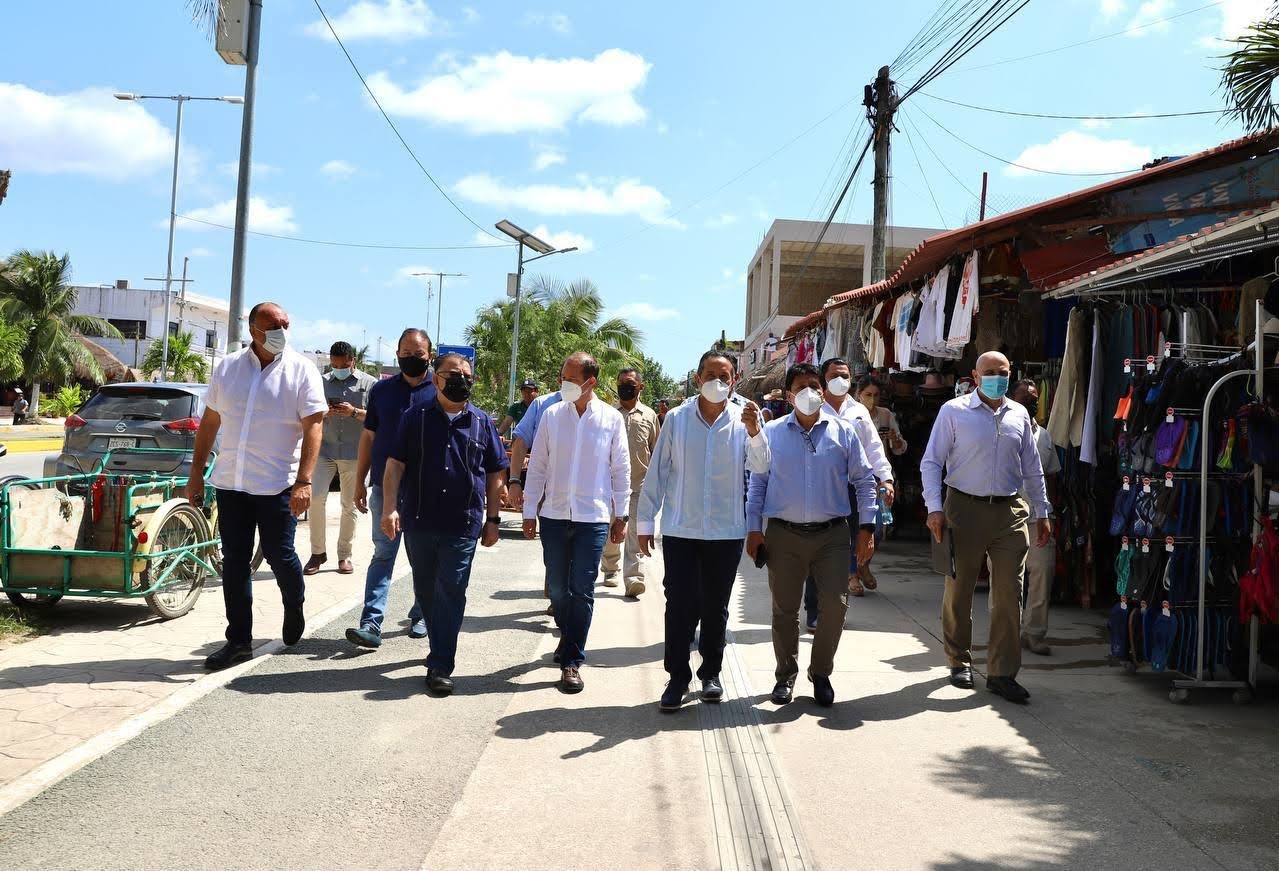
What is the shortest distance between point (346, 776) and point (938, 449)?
3.92m

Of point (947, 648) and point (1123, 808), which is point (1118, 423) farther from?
point (1123, 808)

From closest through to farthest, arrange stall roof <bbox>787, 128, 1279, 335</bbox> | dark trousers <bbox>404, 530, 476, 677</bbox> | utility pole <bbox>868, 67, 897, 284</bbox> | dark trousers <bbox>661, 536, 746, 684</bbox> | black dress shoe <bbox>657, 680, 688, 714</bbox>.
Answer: black dress shoe <bbox>657, 680, 688, 714</bbox> < dark trousers <bbox>661, 536, 746, 684</bbox> < dark trousers <bbox>404, 530, 476, 677</bbox> < stall roof <bbox>787, 128, 1279, 335</bbox> < utility pole <bbox>868, 67, 897, 284</bbox>

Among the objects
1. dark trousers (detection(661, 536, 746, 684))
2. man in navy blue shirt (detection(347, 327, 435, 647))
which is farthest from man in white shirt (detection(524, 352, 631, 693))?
man in navy blue shirt (detection(347, 327, 435, 647))

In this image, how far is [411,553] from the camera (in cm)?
576

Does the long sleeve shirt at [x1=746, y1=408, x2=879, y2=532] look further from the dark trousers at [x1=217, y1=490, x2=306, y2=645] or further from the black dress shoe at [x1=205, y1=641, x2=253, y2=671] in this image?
the black dress shoe at [x1=205, y1=641, x2=253, y2=671]

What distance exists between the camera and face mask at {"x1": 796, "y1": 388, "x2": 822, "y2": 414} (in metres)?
5.50

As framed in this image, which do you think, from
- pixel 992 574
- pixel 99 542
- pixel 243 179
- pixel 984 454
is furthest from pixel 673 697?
pixel 243 179

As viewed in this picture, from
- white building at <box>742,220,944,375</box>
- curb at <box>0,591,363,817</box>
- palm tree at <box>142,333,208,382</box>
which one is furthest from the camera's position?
palm tree at <box>142,333,208,382</box>

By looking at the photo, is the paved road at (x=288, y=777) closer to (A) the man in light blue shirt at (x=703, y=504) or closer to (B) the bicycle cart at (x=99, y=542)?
(A) the man in light blue shirt at (x=703, y=504)

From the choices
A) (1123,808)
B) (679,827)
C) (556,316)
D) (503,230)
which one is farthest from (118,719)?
(556,316)

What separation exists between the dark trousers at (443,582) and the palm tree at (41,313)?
41.5 m

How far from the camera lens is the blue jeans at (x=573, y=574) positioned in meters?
5.78

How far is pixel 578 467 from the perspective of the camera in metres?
5.84

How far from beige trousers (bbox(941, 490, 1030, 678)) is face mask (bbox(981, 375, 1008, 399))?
645 millimetres
